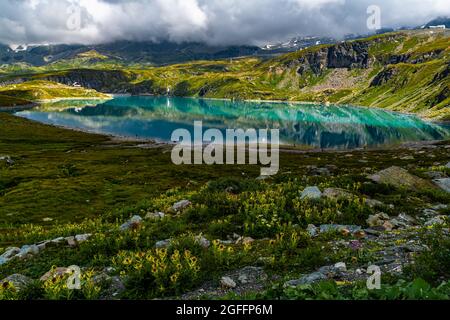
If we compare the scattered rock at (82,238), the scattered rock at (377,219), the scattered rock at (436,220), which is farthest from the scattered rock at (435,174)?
the scattered rock at (82,238)

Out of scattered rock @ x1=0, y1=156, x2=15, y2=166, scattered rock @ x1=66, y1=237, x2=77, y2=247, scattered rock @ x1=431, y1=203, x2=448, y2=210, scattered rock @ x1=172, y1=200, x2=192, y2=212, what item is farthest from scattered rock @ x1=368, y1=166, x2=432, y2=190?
scattered rock @ x1=0, y1=156, x2=15, y2=166

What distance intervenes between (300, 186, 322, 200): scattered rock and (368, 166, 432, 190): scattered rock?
5755mm

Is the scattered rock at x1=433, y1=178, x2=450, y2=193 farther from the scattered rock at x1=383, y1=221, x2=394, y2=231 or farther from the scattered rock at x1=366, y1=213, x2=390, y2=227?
the scattered rock at x1=383, y1=221, x2=394, y2=231

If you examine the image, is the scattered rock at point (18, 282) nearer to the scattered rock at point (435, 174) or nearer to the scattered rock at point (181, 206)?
the scattered rock at point (181, 206)

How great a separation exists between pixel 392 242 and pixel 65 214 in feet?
145

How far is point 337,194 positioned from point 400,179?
8.09m

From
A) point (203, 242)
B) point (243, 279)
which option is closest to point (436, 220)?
point (243, 279)


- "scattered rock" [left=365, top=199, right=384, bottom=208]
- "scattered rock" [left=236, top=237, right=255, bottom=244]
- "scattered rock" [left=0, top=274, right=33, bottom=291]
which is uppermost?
"scattered rock" [left=365, top=199, right=384, bottom=208]

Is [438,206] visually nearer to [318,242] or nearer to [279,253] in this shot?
[318,242]

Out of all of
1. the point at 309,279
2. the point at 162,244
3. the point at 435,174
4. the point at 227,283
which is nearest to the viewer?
A: the point at 309,279

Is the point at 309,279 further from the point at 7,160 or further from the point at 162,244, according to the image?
the point at 7,160

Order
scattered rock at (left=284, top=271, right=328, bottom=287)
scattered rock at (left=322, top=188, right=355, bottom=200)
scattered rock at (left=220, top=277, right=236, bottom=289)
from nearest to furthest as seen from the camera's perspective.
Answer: scattered rock at (left=284, top=271, right=328, bottom=287)
scattered rock at (left=220, top=277, right=236, bottom=289)
scattered rock at (left=322, top=188, right=355, bottom=200)

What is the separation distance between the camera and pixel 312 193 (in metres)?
21.4

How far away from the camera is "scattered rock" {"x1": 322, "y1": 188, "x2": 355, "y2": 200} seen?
20.6 meters
